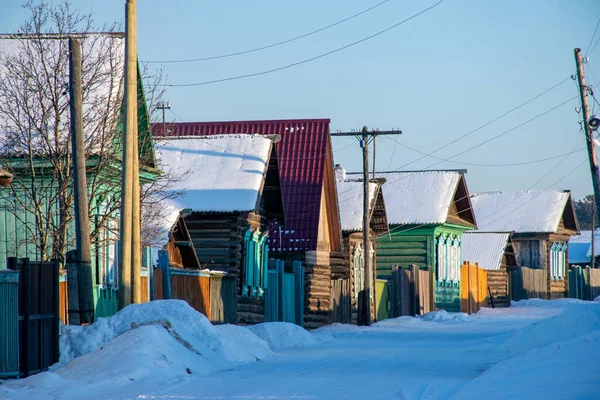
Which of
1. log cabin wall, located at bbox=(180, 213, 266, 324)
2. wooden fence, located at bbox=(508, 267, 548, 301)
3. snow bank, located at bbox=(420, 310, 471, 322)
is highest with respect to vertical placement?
log cabin wall, located at bbox=(180, 213, 266, 324)

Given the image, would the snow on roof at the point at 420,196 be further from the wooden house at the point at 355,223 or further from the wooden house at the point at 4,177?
the wooden house at the point at 4,177

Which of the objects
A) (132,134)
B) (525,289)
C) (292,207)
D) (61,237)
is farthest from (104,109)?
(525,289)

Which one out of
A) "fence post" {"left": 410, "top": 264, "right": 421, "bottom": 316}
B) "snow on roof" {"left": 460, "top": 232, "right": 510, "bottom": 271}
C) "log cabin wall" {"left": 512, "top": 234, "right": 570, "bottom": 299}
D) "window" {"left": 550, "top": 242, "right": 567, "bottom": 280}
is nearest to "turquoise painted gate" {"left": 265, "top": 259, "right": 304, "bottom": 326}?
"fence post" {"left": 410, "top": 264, "right": 421, "bottom": 316}

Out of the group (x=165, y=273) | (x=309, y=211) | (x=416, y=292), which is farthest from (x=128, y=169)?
(x=416, y=292)

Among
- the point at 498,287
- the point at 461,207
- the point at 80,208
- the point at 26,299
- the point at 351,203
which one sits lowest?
the point at 498,287

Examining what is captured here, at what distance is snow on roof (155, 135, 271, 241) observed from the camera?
2758cm

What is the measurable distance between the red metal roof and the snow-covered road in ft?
35.1

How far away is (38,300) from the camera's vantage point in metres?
14.6

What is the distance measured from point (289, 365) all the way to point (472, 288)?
1262 inches

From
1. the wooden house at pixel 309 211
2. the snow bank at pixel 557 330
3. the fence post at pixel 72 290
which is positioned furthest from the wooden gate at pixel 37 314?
the wooden house at pixel 309 211

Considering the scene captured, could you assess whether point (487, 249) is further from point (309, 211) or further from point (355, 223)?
point (309, 211)

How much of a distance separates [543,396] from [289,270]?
2378cm

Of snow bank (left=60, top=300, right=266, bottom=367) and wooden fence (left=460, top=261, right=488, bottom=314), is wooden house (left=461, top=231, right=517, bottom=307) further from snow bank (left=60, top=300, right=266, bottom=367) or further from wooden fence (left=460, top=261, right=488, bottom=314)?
snow bank (left=60, top=300, right=266, bottom=367)

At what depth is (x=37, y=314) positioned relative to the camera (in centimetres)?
1451
